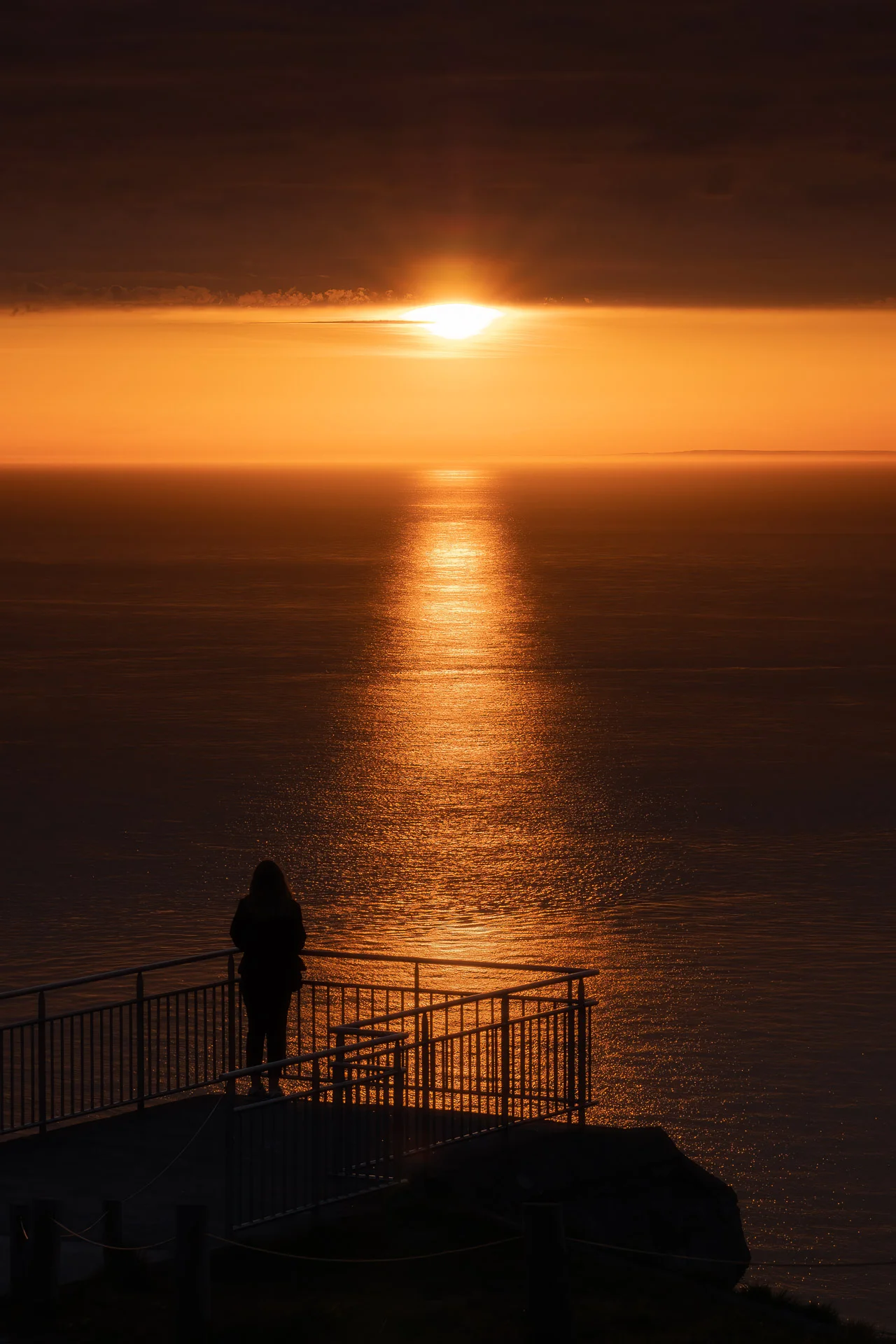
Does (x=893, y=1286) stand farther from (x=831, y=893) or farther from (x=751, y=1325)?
(x=831, y=893)

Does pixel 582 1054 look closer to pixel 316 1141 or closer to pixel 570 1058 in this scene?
pixel 570 1058

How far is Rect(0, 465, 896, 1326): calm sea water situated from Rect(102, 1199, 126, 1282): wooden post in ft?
31.5

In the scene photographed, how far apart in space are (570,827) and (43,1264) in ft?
118

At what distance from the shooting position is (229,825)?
45312mm

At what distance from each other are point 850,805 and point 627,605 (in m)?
74.5

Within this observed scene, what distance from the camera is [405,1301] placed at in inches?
393

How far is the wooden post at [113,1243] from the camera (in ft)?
32.0

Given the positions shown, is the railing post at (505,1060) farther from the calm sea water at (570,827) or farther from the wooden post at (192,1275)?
the calm sea water at (570,827)

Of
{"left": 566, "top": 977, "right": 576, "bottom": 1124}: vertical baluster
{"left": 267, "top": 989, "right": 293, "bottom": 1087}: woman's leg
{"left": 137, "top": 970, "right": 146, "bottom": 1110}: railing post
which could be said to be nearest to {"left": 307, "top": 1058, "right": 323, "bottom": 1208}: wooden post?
{"left": 267, "top": 989, "right": 293, "bottom": 1087}: woman's leg

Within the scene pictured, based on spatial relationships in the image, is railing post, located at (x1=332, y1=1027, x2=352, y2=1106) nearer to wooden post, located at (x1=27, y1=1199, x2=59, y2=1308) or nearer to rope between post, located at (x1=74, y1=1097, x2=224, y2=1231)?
rope between post, located at (x1=74, y1=1097, x2=224, y2=1231)

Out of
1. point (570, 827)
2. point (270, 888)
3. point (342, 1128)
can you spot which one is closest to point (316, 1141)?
point (342, 1128)

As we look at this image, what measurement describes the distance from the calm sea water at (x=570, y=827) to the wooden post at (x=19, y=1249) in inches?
405

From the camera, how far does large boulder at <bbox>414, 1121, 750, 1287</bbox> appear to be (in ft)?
38.9

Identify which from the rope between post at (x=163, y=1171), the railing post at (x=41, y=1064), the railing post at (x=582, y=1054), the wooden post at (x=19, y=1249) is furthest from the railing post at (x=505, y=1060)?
the wooden post at (x=19, y=1249)
